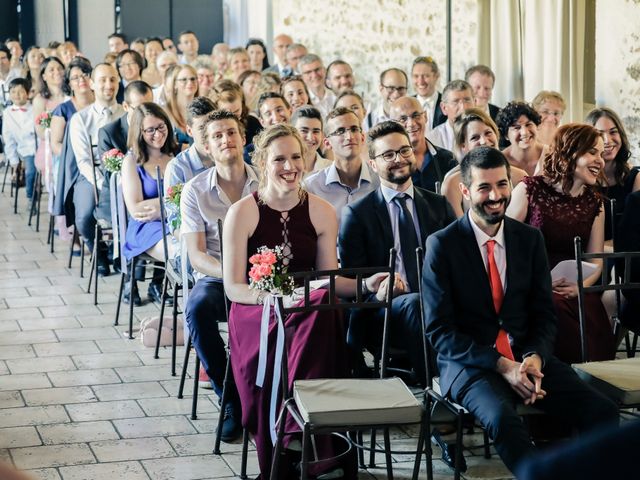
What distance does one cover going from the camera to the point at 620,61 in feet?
22.5

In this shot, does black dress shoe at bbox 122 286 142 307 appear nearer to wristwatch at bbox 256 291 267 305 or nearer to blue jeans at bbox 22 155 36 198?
wristwatch at bbox 256 291 267 305

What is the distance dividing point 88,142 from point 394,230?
359 cm

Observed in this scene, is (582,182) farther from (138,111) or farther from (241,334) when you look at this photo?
(138,111)

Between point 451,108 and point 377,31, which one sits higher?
point 377,31

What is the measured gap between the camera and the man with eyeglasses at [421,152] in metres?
5.86

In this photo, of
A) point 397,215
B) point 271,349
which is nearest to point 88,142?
point 397,215

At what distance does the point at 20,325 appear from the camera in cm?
620

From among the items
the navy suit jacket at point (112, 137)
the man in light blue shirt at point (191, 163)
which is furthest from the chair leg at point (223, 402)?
the navy suit jacket at point (112, 137)

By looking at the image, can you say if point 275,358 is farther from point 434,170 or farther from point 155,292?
point 155,292

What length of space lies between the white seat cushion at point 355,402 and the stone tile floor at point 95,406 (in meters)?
0.61

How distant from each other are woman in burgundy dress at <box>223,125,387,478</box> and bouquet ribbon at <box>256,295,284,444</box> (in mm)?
14

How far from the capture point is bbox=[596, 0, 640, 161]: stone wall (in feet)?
22.1

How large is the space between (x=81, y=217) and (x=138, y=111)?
1.52 metres

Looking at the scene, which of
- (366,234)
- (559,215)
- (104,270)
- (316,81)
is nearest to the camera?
(366,234)
